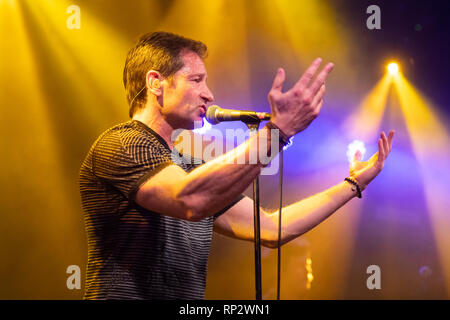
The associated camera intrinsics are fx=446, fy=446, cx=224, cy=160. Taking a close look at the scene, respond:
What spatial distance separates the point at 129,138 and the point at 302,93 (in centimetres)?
75

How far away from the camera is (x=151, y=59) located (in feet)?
7.43

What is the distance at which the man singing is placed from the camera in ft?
5.14

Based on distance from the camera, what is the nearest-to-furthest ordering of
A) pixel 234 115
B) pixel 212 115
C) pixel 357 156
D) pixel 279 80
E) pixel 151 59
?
1. pixel 279 80
2. pixel 234 115
3. pixel 212 115
4. pixel 151 59
5. pixel 357 156

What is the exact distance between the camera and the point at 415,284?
5781 millimetres

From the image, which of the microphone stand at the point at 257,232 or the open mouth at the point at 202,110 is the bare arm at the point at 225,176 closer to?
the microphone stand at the point at 257,232

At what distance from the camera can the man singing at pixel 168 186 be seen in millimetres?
1565

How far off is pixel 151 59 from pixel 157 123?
356 mm

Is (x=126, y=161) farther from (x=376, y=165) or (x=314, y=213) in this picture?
(x=376, y=165)

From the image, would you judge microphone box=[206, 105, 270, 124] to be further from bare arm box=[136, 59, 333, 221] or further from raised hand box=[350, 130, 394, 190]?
raised hand box=[350, 130, 394, 190]

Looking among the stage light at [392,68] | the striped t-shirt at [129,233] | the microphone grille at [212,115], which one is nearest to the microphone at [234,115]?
the microphone grille at [212,115]

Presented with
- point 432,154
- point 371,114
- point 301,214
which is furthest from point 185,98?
point 432,154

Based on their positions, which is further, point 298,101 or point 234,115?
point 234,115

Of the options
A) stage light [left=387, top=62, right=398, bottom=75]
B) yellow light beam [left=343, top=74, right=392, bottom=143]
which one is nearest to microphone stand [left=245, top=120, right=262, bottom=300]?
yellow light beam [left=343, top=74, right=392, bottom=143]
